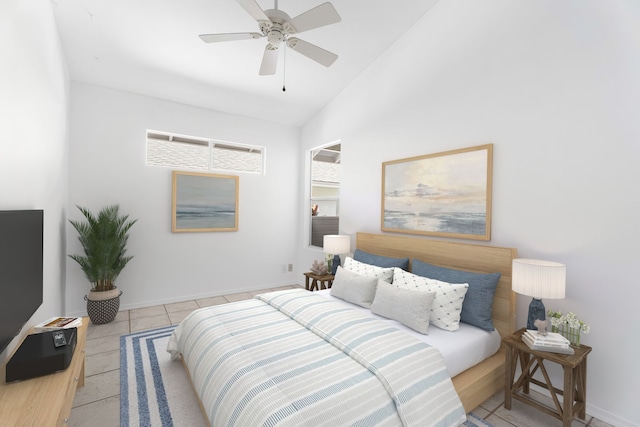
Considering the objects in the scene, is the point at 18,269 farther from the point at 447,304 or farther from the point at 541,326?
the point at 541,326

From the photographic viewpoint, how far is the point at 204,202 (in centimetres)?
437

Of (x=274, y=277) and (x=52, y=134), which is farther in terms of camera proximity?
(x=274, y=277)

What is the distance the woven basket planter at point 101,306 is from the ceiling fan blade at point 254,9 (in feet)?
11.0

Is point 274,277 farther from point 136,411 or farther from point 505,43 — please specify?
point 505,43

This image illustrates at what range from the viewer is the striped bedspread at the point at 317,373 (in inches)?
54.2

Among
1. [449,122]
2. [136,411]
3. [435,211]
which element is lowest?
[136,411]

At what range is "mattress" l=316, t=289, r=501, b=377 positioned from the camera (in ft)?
6.48

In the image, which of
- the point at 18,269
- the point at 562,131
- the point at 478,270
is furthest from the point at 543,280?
the point at 18,269

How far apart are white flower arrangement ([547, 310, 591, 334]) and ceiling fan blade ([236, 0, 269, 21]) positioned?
2.87m

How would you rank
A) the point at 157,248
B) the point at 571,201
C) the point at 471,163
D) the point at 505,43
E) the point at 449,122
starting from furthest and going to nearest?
the point at 157,248, the point at 449,122, the point at 471,163, the point at 505,43, the point at 571,201

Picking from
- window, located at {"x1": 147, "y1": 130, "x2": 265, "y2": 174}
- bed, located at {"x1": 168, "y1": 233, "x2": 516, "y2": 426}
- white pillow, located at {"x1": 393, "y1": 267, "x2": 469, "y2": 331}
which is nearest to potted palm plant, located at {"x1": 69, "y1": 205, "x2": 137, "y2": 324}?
window, located at {"x1": 147, "y1": 130, "x2": 265, "y2": 174}

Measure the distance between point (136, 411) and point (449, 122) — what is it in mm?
3504

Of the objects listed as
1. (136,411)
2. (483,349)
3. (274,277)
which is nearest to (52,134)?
(136,411)

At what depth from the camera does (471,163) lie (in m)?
2.69
